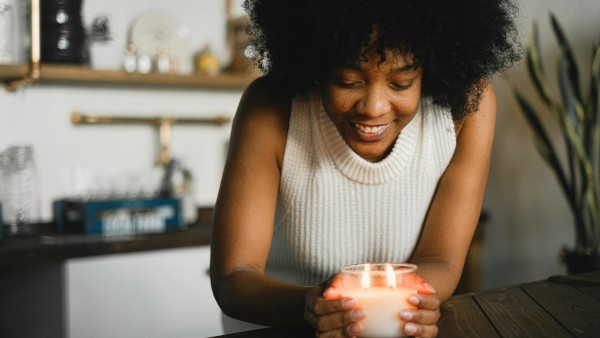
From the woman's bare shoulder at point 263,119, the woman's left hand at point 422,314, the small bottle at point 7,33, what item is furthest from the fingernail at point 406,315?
the small bottle at point 7,33

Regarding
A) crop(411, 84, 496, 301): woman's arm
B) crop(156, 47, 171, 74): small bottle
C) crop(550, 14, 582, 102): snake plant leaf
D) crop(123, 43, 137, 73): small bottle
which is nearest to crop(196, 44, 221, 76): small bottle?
crop(156, 47, 171, 74): small bottle

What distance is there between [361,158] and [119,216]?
153 cm

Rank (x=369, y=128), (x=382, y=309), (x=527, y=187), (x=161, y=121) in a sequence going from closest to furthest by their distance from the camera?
1. (x=382, y=309)
2. (x=369, y=128)
3. (x=161, y=121)
4. (x=527, y=187)

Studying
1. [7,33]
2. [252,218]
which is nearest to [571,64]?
[252,218]

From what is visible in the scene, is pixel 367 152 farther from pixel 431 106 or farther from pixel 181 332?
pixel 181 332

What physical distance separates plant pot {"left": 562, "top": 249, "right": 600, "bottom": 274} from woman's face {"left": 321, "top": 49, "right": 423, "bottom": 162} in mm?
1757

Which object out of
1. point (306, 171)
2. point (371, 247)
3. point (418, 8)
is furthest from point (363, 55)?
point (371, 247)

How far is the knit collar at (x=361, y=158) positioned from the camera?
1.32 meters

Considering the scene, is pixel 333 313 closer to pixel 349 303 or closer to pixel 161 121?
pixel 349 303

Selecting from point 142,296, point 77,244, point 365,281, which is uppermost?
point 365,281

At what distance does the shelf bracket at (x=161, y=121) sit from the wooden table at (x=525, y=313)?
215 centimetres

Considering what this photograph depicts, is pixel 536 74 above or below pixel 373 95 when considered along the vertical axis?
above

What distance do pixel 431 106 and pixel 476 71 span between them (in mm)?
175

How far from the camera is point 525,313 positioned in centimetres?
99
